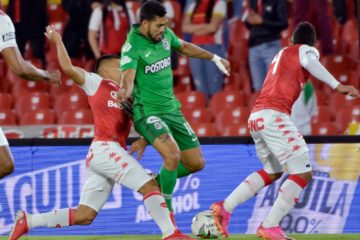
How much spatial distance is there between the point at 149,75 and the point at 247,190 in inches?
49.2

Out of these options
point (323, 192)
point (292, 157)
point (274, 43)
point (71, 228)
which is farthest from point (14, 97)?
point (292, 157)

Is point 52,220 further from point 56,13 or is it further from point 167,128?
point 56,13

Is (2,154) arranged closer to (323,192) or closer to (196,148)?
(196,148)

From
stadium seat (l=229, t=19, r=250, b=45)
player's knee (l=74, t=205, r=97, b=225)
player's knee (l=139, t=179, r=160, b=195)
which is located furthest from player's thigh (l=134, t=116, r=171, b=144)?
stadium seat (l=229, t=19, r=250, b=45)

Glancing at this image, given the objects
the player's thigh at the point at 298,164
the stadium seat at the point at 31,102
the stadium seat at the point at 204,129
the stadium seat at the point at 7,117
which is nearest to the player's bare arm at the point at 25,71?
the player's thigh at the point at 298,164

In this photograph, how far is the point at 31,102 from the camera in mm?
15094

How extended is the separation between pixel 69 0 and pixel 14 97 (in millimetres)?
1458

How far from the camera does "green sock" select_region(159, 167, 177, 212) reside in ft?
30.2

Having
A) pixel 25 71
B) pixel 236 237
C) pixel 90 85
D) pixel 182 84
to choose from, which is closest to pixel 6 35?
pixel 25 71

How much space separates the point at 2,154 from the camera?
858cm

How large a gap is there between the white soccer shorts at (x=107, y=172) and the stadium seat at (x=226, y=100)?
17.4 ft

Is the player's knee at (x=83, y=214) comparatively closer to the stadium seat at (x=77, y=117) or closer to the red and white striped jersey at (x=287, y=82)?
the red and white striped jersey at (x=287, y=82)

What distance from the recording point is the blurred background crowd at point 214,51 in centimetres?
1419

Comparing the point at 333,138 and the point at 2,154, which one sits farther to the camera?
the point at 333,138
